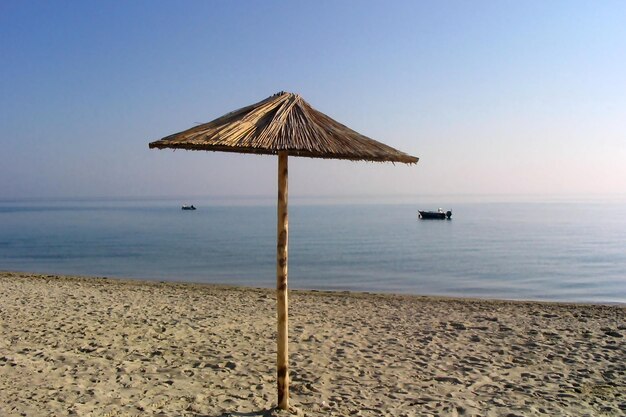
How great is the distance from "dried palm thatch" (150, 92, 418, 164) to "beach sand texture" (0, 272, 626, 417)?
2.45 m

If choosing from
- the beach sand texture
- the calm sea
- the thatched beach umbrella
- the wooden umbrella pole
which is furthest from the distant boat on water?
the wooden umbrella pole

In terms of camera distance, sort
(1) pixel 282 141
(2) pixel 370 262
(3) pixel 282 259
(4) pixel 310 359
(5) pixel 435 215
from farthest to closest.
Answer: (5) pixel 435 215
(2) pixel 370 262
(4) pixel 310 359
(3) pixel 282 259
(1) pixel 282 141

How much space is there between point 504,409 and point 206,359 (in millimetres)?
3633

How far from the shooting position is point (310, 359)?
23.1 feet

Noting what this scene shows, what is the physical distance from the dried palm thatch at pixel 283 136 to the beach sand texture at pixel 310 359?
8.03 feet

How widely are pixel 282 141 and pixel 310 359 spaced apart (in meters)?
3.73

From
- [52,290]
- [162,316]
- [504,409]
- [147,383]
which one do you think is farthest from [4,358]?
[52,290]

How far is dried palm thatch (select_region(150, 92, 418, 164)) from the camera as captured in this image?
423 centimetres

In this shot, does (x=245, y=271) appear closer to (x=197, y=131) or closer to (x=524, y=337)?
(x=524, y=337)

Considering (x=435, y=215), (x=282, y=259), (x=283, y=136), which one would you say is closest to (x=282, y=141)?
(x=283, y=136)

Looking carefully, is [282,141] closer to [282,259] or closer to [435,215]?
[282,259]

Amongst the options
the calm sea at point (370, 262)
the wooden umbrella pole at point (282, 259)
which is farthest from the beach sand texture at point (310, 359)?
the calm sea at point (370, 262)

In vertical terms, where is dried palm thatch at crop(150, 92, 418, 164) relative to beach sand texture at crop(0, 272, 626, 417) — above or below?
above

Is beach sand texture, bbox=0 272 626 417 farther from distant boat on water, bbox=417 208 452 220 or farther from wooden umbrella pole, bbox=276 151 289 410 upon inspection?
distant boat on water, bbox=417 208 452 220
